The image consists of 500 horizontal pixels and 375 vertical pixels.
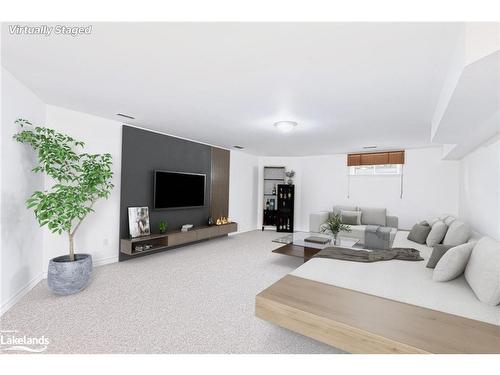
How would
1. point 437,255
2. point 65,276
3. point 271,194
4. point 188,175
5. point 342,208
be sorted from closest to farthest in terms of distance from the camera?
1. point 437,255
2. point 65,276
3. point 188,175
4. point 342,208
5. point 271,194

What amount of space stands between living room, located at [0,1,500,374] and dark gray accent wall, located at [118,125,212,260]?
1.4 inches

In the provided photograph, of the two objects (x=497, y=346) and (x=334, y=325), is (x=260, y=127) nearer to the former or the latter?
(x=334, y=325)

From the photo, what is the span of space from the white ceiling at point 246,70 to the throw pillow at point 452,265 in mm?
1584

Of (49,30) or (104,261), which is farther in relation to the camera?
(104,261)

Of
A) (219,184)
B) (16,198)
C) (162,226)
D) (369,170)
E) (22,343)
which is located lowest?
(22,343)

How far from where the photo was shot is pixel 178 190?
4770mm

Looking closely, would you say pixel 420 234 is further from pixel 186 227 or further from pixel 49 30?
pixel 49 30

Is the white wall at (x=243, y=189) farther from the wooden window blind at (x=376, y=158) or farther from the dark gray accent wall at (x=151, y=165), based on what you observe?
the wooden window blind at (x=376, y=158)

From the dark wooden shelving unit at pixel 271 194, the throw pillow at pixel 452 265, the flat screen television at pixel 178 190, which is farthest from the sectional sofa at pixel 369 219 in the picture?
the throw pillow at pixel 452 265

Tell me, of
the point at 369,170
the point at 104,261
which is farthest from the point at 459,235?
the point at 104,261

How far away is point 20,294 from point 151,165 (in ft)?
8.21

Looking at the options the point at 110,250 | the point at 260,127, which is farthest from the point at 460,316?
the point at 110,250

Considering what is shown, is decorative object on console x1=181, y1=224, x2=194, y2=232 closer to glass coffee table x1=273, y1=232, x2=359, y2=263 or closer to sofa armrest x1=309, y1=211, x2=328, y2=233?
glass coffee table x1=273, y1=232, x2=359, y2=263

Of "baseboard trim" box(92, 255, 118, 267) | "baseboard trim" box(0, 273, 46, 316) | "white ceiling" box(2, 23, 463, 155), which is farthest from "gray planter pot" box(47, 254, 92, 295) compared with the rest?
"white ceiling" box(2, 23, 463, 155)
